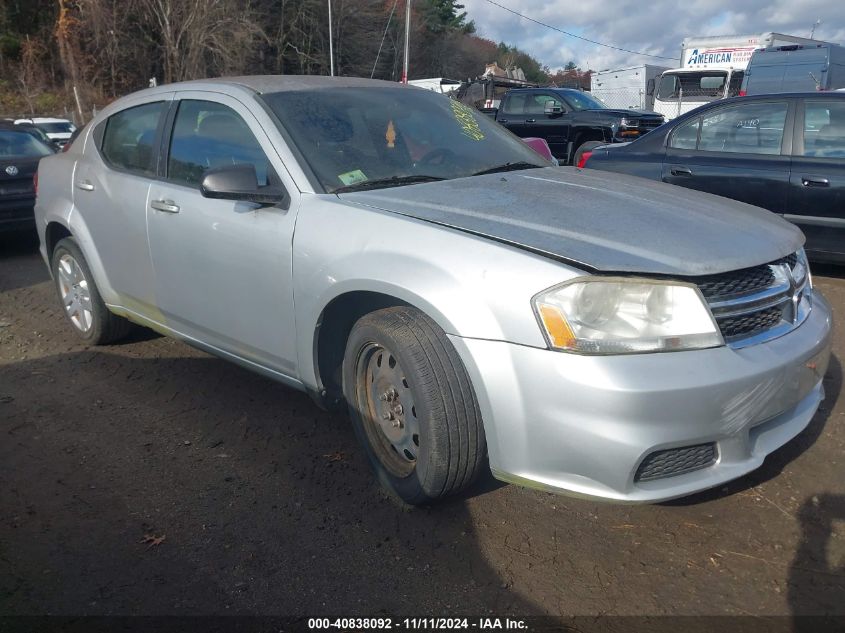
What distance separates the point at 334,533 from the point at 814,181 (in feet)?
15.6

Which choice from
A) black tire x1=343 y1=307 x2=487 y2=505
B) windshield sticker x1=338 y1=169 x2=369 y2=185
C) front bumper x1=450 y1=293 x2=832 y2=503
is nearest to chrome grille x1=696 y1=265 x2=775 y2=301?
front bumper x1=450 y1=293 x2=832 y2=503

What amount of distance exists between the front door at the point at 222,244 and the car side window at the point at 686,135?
170 inches

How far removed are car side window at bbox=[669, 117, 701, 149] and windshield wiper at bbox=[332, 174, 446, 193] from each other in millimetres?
3860

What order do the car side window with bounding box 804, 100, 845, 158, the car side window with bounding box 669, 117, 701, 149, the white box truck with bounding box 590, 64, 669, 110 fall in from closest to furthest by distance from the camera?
1. the car side window with bounding box 804, 100, 845, 158
2. the car side window with bounding box 669, 117, 701, 149
3. the white box truck with bounding box 590, 64, 669, 110

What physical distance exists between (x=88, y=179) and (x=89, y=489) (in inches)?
84.5

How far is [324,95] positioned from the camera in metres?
3.72

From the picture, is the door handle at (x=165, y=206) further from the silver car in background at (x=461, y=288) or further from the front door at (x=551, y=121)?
the front door at (x=551, y=121)

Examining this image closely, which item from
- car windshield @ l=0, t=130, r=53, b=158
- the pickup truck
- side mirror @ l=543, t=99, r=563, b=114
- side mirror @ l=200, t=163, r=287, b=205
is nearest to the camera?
side mirror @ l=200, t=163, r=287, b=205

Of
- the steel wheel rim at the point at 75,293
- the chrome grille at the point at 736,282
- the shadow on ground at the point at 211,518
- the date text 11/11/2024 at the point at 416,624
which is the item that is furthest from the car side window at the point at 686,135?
the date text 11/11/2024 at the point at 416,624

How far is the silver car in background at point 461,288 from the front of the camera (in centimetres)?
239

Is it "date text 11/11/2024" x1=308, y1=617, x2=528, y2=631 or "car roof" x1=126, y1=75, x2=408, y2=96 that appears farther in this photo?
"car roof" x1=126, y1=75, x2=408, y2=96

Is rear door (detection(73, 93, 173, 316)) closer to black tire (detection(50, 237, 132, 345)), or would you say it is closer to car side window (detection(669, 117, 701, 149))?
black tire (detection(50, 237, 132, 345))

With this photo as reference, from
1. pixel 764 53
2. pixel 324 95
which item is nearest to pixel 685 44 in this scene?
pixel 764 53

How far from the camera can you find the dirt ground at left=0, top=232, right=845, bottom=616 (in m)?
2.47
